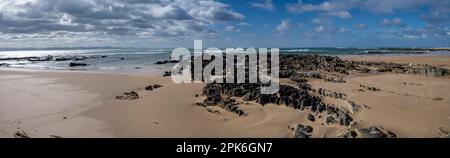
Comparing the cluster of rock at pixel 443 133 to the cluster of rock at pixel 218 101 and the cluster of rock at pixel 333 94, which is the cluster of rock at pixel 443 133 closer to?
the cluster of rock at pixel 333 94

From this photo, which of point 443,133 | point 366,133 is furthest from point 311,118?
point 443,133

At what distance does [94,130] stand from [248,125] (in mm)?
3495

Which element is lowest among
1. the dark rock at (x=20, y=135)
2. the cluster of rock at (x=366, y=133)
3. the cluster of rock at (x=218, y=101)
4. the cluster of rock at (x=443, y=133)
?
the dark rock at (x=20, y=135)

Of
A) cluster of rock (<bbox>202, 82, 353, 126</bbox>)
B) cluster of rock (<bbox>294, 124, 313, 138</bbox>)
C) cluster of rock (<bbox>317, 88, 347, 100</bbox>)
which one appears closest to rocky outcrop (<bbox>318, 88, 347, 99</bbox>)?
cluster of rock (<bbox>317, 88, 347, 100</bbox>)

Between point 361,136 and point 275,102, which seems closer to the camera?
point 361,136

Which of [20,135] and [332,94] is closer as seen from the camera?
[20,135]

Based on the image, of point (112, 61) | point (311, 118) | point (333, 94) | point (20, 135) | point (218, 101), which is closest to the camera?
point (20, 135)

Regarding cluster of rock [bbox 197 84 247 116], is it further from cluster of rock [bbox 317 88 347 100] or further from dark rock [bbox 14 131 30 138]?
dark rock [bbox 14 131 30 138]

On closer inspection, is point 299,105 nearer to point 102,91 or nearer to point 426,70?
point 102,91

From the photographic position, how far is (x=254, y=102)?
36.0 feet

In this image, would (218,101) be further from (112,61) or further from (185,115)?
(112,61)

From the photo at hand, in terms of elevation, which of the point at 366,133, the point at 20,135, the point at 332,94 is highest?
the point at 332,94

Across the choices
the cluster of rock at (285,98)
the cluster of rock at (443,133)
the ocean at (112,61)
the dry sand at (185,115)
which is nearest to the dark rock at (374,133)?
the dry sand at (185,115)
